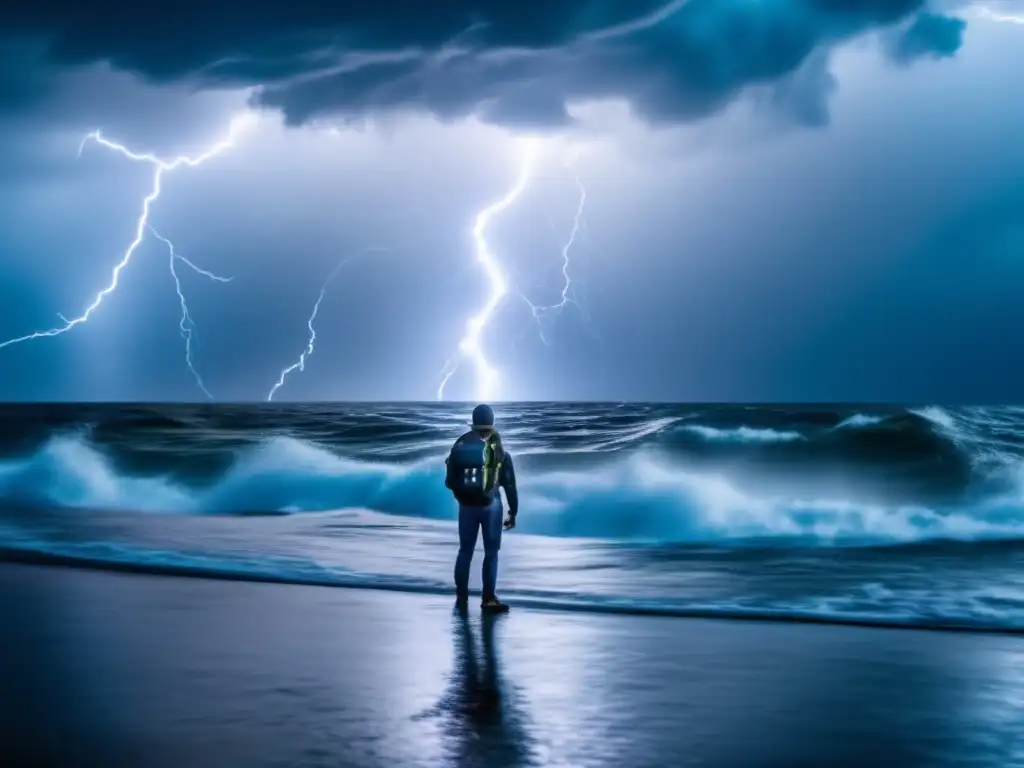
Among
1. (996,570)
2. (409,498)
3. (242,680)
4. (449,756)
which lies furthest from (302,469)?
(449,756)

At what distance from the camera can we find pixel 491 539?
33.6 feet

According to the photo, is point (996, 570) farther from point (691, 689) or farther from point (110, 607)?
point (110, 607)

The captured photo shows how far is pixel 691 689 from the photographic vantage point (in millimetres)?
6934

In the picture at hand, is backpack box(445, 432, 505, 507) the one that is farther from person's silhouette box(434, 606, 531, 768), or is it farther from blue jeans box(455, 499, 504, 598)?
person's silhouette box(434, 606, 531, 768)

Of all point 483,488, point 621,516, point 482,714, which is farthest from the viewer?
point 621,516

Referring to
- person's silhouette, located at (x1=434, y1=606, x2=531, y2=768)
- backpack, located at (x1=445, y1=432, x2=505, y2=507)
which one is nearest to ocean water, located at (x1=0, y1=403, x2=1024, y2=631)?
backpack, located at (x1=445, y1=432, x2=505, y2=507)

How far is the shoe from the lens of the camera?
986cm

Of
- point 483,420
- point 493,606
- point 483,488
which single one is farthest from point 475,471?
point 493,606

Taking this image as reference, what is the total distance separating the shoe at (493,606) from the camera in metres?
9.86

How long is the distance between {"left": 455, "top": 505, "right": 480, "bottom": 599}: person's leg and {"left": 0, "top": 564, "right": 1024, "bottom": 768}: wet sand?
7.4 inches

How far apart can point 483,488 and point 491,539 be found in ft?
1.55

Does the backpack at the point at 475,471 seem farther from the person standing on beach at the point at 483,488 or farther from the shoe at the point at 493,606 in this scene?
the shoe at the point at 493,606

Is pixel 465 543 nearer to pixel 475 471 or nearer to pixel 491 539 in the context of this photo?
pixel 491 539

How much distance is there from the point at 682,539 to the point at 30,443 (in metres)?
34.8
